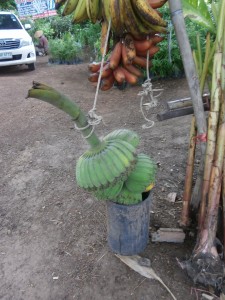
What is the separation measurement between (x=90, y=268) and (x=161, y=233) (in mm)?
648

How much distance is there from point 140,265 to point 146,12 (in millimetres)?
1837

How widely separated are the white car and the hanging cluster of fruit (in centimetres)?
805

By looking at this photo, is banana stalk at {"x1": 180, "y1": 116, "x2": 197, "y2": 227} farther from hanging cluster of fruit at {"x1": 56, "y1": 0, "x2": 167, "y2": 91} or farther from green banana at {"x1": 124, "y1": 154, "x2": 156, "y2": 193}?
hanging cluster of fruit at {"x1": 56, "y1": 0, "x2": 167, "y2": 91}

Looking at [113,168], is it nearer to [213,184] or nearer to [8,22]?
[213,184]

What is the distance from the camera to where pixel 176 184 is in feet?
11.0

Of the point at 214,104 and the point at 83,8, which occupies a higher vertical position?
the point at 83,8

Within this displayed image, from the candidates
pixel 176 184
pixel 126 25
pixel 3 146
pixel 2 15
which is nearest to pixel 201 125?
pixel 126 25

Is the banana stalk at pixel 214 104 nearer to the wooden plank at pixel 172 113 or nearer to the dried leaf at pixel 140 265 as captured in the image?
the wooden plank at pixel 172 113

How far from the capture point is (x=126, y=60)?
1754mm

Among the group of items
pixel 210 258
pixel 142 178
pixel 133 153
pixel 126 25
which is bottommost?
pixel 210 258

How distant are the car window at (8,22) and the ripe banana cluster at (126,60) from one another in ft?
29.9

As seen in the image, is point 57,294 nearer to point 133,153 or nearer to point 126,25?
point 133,153

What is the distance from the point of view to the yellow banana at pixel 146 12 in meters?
1.54

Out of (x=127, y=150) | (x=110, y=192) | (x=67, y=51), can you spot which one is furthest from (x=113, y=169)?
(x=67, y=51)
